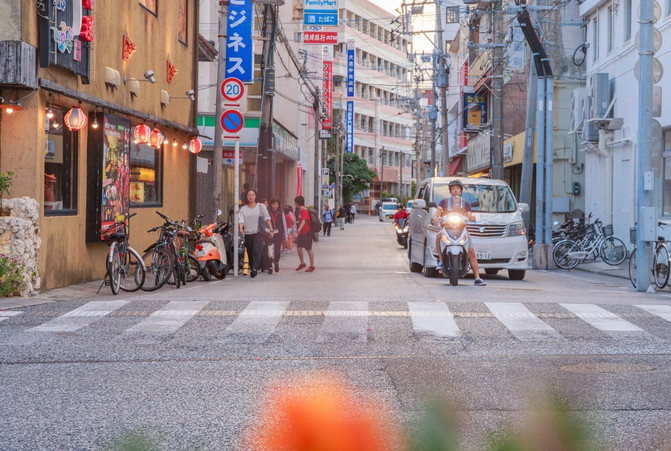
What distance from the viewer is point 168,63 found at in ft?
77.4

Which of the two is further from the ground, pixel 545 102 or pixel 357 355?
pixel 545 102

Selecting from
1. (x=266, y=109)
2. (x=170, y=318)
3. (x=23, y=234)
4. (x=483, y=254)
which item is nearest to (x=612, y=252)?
(x=483, y=254)

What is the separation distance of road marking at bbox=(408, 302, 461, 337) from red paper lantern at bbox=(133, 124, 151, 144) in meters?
9.35

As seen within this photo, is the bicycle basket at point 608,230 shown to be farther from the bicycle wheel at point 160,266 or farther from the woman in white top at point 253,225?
the bicycle wheel at point 160,266

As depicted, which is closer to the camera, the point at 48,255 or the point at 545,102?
the point at 48,255

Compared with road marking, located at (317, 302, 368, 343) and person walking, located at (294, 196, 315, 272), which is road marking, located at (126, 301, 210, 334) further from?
person walking, located at (294, 196, 315, 272)

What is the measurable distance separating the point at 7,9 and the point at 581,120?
2305cm

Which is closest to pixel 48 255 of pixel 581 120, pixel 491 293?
pixel 491 293

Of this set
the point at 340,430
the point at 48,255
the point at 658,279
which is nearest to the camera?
the point at 340,430

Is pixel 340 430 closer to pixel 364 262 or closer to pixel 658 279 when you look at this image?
pixel 658 279

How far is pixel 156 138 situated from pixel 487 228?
23.7 feet

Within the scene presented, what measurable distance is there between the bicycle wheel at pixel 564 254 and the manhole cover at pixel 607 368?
1831 cm

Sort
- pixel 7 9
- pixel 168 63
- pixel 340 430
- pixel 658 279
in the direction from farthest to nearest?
1. pixel 168 63
2. pixel 658 279
3. pixel 7 9
4. pixel 340 430

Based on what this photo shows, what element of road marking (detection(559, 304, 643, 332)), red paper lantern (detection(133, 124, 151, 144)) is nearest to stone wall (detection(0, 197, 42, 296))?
red paper lantern (detection(133, 124, 151, 144))
